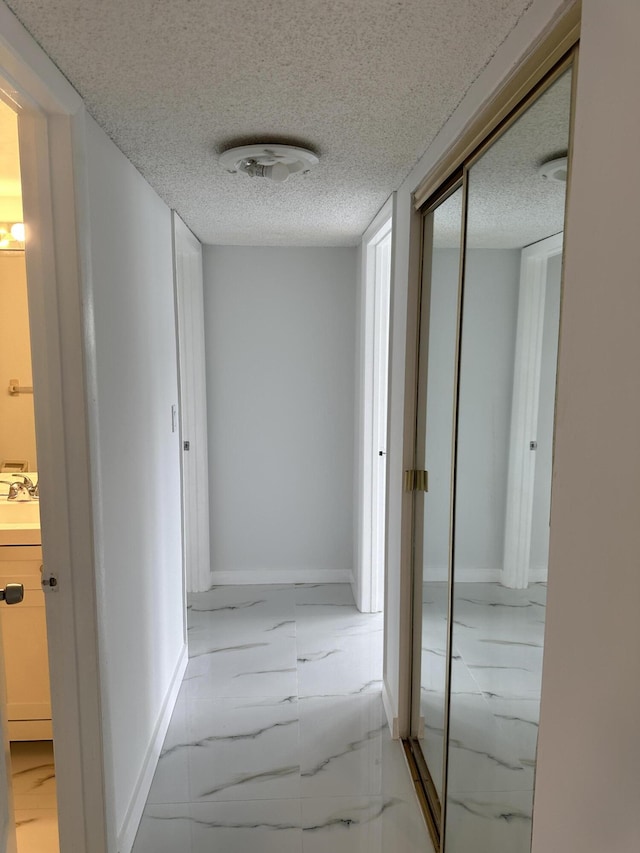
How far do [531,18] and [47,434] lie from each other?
4.63 ft

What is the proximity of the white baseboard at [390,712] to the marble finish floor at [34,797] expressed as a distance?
1269mm

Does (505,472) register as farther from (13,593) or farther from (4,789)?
(4,789)

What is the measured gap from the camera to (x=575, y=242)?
984 millimetres

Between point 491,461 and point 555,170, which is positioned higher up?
point 555,170

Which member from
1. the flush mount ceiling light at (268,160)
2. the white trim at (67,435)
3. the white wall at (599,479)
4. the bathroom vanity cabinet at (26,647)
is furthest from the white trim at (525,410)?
the bathroom vanity cabinet at (26,647)

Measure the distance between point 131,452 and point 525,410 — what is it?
1.34 m

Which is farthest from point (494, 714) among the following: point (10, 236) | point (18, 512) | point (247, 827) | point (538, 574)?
point (10, 236)

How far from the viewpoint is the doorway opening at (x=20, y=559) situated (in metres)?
2.23

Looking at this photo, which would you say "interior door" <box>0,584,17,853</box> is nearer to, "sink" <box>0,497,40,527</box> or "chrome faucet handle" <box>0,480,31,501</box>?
"sink" <box>0,497,40,527</box>

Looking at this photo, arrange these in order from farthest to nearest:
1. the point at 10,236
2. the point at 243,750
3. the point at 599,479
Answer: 1. the point at 10,236
2. the point at 243,750
3. the point at 599,479

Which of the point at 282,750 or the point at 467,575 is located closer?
the point at 467,575

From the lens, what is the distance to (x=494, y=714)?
5.27ft

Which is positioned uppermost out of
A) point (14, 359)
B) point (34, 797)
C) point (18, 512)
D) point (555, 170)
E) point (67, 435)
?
point (555, 170)

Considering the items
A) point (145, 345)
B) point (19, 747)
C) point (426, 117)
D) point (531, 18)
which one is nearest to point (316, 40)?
point (531, 18)
